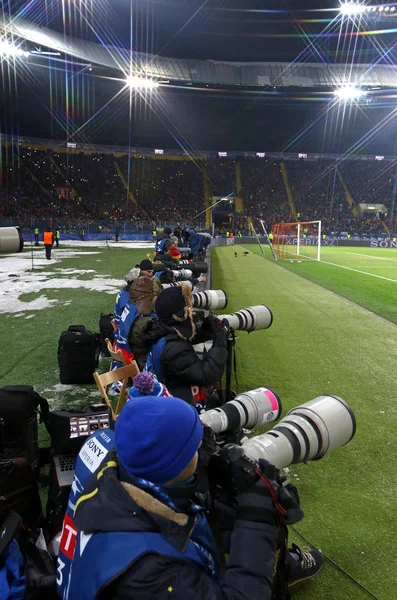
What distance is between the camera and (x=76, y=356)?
466cm

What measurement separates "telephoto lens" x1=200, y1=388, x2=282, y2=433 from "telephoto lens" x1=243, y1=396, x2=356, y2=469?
428 mm

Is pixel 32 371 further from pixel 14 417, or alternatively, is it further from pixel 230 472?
pixel 230 472

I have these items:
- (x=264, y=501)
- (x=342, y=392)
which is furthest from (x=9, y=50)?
(x=264, y=501)

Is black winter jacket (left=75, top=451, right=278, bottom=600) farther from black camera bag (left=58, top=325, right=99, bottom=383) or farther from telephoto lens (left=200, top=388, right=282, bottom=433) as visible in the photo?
black camera bag (left=58, top=325, right=99, bottom=383)

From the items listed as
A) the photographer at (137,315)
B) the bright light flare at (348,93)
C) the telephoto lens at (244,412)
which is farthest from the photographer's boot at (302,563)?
the bright light flare at (348,93)

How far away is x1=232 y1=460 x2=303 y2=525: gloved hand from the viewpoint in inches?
50.2

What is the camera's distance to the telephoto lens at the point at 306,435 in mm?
1850

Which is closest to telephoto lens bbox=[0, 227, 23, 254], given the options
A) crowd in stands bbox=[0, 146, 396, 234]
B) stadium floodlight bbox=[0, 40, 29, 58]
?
stadium floodlight bbox=[0, 40, 29, 58]

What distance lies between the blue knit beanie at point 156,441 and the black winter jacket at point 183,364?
65.5 inches

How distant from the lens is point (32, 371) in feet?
16.7

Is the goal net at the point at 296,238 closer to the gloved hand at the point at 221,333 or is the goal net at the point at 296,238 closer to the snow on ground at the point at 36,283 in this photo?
the snow on ground at the point at 36,283

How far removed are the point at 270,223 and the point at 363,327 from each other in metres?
37.6

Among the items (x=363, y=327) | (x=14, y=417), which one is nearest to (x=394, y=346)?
(x=363, y=327)

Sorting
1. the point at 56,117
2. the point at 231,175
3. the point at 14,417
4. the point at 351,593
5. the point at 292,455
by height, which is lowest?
the point at 351,593
